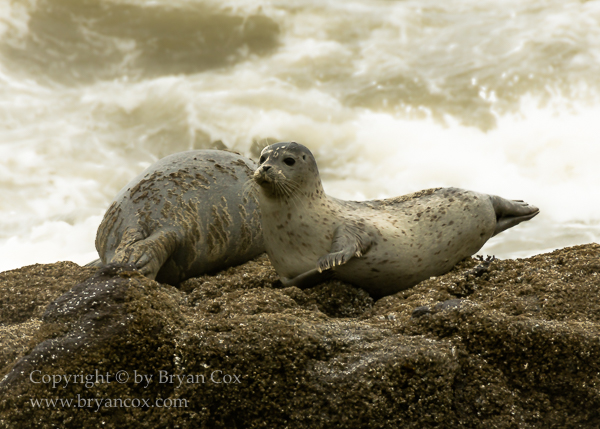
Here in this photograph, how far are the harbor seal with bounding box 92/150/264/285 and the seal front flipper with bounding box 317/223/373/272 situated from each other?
1.58 m

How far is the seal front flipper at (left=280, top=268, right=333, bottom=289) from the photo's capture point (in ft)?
15.8

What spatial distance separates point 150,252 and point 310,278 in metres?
1.47

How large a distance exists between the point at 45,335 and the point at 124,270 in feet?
2.02

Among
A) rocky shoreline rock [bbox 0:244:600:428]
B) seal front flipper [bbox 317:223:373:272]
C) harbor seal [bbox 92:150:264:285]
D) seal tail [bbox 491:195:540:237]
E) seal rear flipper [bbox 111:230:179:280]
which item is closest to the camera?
rocky shoreline rock [bbox 0:244:600:428]

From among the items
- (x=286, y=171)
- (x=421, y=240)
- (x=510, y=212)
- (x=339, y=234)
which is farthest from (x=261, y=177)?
(x=510, y=212)

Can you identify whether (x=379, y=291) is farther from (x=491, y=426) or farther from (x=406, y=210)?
(x=491, y=426)

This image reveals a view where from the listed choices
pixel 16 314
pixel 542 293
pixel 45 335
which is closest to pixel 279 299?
pixel 45 335

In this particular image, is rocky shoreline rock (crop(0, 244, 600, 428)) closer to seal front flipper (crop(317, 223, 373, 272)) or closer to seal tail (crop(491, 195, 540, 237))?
seal front flipper (crop(317, 223, 373, 272))

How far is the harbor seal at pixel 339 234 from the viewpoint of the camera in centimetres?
485

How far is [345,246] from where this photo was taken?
15.6 ft

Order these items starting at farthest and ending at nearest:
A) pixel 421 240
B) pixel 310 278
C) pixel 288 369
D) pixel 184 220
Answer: pixel 184 220
pixel 421 240
pixel 310 278
pixel 288 369

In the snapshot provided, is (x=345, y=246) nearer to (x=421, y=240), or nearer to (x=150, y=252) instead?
(x=421, y=240)

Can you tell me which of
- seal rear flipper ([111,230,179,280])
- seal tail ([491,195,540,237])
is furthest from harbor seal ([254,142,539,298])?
seal rear flipper ([111,230,179,280])

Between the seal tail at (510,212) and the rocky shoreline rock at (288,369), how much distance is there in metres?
2.45
